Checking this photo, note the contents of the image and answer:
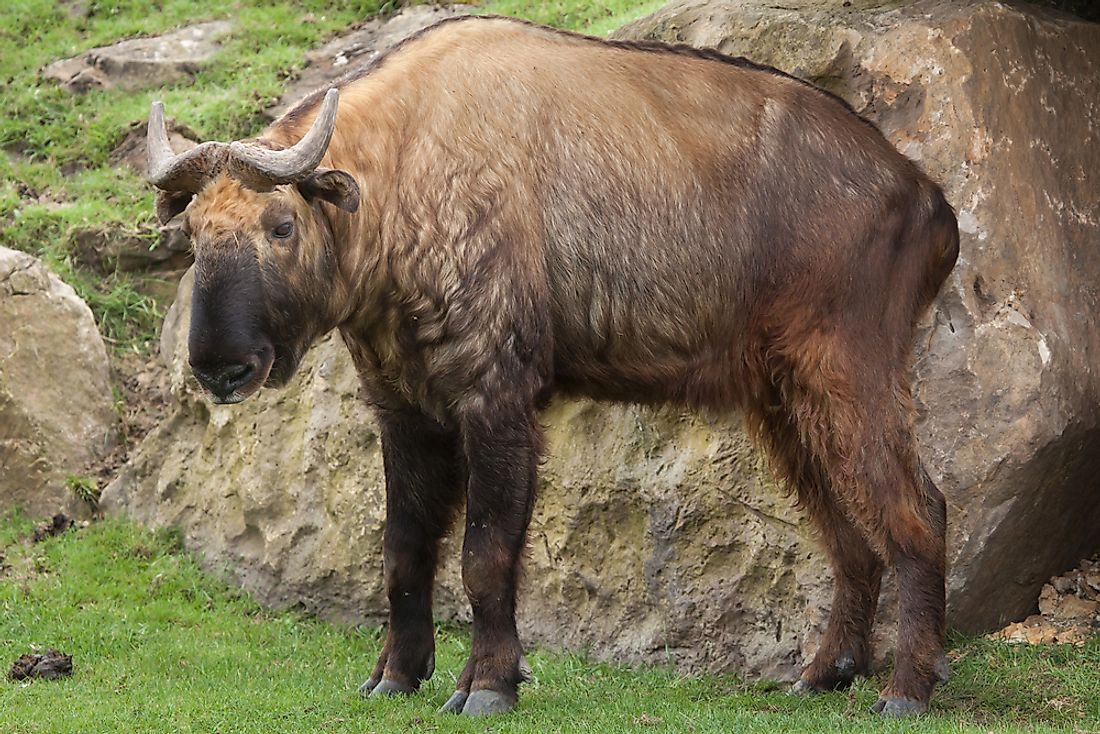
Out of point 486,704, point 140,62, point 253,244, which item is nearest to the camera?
point 253,244

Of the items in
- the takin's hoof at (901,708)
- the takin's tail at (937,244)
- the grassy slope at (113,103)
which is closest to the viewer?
the takin's hoof at (901,708)

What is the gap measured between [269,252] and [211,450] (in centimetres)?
363

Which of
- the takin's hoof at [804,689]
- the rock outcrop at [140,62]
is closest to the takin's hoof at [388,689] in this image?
the takin's hoof at [804,689]

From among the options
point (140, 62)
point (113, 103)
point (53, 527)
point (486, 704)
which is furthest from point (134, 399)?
point (486, 704)

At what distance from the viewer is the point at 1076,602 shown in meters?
7.09

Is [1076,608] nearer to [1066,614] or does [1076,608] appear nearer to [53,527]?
[1066,614]

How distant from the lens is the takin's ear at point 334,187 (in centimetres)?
552

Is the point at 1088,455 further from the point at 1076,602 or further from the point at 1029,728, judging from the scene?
the point at 1029,728

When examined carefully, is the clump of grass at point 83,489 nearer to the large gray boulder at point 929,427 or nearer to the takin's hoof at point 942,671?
the large gray boulder at point 929,427

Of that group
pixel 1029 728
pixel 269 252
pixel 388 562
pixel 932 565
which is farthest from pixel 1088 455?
pixel 269 252

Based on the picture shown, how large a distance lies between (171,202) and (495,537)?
178cm

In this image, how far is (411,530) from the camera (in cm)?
636

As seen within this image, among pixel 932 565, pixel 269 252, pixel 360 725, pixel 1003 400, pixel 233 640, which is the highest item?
pixel 269 252

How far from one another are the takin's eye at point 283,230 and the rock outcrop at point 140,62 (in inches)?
275
